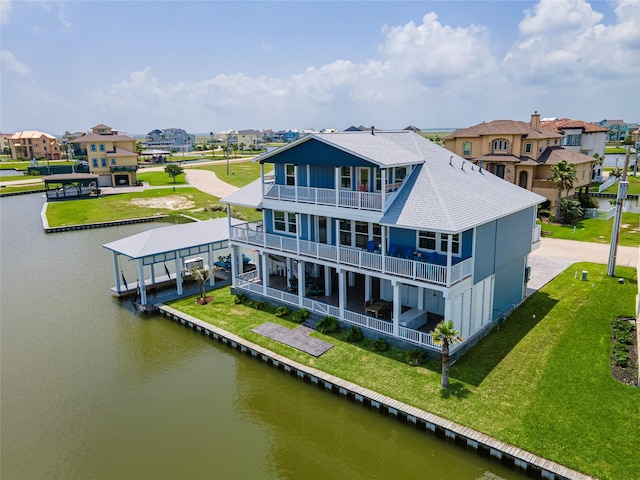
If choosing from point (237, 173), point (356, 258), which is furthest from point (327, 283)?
point (237, 173)

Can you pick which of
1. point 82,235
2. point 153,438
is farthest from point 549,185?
point 82,235

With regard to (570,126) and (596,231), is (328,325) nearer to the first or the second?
(596,231)

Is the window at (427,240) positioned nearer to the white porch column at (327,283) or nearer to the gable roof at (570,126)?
the white porch column at (327,283)

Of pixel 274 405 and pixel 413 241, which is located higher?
pixel 413 241

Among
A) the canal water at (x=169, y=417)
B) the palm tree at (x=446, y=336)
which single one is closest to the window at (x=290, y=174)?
the canal water at (x=169, y=417)

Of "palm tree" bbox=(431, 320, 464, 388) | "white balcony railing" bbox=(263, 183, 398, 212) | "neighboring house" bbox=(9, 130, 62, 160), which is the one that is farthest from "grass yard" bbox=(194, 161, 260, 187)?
"neighboring house" bbox=(9, 130, 62, 160)

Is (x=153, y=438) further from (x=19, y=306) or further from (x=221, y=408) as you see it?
(x=19, y=306)
